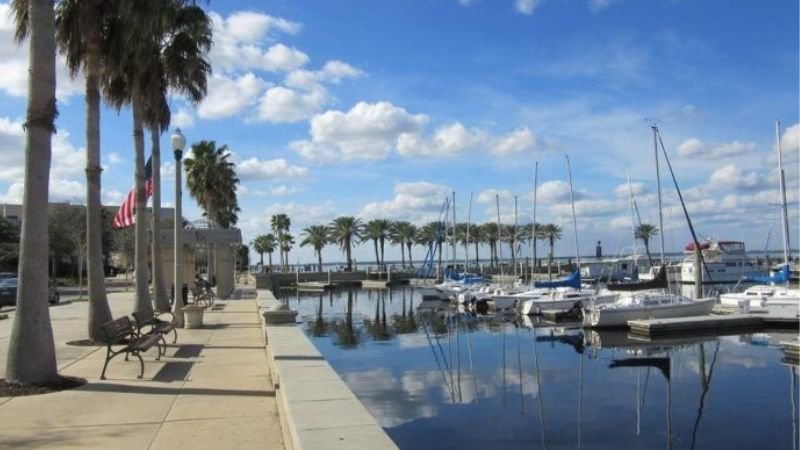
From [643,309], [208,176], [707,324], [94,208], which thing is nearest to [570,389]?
[94,208]

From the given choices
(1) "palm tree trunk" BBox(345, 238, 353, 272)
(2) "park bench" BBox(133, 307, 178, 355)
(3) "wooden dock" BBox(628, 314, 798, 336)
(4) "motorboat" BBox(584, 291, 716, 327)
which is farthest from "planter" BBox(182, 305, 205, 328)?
(1) "palm tree trunk" BBox(345, 238, 353, 272)

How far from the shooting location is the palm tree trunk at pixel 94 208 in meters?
16.6

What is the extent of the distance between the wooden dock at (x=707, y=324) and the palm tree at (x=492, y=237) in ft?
311

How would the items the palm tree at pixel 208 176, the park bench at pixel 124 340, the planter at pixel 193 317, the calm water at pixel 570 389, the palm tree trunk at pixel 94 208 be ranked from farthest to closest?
the palm tree at pixel 208 176, the planter at pixel 193 317, the palm tree trunk at pixel 94 208, the calm water at pixel 570 389, the park bench at pixel 124 340

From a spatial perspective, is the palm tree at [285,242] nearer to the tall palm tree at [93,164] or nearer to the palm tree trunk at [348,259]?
the palm tree trunk at [348,259]

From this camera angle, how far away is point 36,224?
10805 millimetres

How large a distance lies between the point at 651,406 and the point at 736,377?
5651 millimetres

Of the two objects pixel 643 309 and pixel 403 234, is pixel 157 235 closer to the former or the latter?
pixel 643 309

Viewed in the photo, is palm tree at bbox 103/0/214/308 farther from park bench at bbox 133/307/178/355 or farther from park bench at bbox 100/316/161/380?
park bench at bbox 100/316/161/380

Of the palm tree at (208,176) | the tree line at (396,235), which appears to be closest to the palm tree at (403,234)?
the tree line at (396,235)

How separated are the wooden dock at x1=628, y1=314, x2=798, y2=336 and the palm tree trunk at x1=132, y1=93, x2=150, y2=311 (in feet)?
66.5

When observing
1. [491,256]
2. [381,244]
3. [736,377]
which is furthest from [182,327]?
[491,256]

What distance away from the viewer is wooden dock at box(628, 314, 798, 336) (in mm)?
31250

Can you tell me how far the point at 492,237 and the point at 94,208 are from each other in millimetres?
116396
